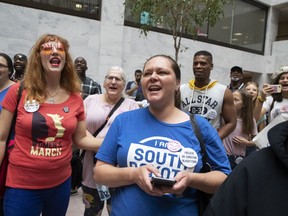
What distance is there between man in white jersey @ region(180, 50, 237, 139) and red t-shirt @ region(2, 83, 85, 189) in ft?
5.62

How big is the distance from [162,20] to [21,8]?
4372 mm

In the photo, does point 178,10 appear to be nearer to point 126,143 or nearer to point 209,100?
point 209,100

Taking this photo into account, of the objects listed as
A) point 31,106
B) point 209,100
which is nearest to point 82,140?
point 31,106

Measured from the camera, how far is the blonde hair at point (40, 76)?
2348mm

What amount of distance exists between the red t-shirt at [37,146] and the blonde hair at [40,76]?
2.9 inches

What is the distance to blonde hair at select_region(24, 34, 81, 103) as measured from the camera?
2348 mm

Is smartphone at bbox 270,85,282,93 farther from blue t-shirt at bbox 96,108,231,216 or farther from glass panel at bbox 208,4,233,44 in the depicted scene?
glass panel at bbox 208,4,233,44

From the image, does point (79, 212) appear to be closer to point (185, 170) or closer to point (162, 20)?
point (185, 170)

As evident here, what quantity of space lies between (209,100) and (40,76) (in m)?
1.95

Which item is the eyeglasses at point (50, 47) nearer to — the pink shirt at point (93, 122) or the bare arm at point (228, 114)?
the pink shirt at point (93, 122)

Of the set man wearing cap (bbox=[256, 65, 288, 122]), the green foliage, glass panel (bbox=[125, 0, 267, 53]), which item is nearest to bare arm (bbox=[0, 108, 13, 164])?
man wearing cap (bbox=[256, 65, 288, 122])

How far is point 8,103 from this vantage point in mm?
2293

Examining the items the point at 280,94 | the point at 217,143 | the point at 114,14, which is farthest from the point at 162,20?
the point at 217,143

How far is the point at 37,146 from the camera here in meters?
2.26
